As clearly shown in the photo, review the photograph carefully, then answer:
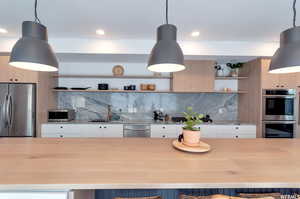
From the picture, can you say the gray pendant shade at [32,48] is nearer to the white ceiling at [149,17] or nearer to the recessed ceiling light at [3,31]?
the white ceiling at [149,17]

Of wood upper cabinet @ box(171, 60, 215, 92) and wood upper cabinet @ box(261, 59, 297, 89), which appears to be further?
wood upper cabinet @ box(171, 60, 215, 92)

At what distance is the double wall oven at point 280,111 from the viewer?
10.2 ft

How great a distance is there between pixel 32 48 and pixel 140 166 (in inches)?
48.2

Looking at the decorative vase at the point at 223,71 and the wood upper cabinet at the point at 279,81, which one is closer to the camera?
the wood upper cabinet at the point at 279,81

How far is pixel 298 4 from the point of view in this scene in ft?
6.25

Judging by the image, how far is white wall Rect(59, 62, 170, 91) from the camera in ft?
12.4

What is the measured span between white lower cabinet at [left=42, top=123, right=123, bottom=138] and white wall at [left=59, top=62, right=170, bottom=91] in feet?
3.32

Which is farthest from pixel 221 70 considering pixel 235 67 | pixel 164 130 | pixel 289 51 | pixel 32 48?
pixel 32 48

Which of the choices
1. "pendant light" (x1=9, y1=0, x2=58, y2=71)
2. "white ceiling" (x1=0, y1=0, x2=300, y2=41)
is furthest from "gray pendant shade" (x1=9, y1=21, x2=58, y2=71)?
"white ceiling" (x1=0, y1=0, x2=300, y2=41)

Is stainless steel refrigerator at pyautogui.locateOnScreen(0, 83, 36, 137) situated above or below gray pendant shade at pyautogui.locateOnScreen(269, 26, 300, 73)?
below

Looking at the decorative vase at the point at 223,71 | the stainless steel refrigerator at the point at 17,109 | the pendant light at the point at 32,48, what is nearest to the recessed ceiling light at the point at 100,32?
the pendant light at the point at 32,48

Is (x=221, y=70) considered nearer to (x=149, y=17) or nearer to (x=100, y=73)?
(x=149, y=17)

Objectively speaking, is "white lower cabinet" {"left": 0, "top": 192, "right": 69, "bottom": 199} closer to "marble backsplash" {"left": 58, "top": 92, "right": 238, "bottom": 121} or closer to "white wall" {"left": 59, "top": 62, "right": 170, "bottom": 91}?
"marble backsplash" {"left": 58, "top": 92, "right": 238, "bottom": 121}

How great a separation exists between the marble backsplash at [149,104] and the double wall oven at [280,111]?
790 millimetres
